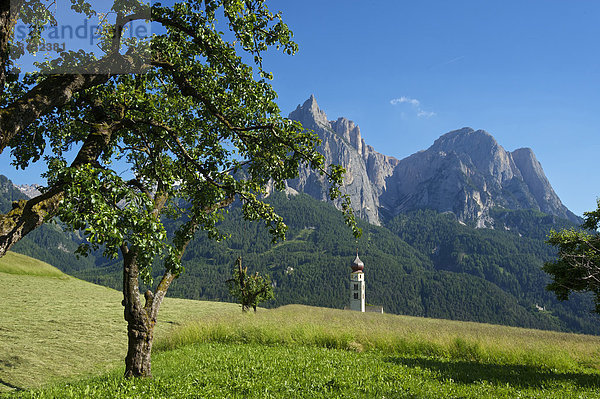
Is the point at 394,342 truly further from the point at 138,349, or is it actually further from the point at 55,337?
the point at 55,337

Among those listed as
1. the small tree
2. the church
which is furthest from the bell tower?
the small tree

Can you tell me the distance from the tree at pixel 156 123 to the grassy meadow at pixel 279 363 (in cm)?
430

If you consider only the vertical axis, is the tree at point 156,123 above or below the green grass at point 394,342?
above

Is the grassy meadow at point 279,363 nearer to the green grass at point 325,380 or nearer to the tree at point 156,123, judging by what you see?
the green grass at point 325,380

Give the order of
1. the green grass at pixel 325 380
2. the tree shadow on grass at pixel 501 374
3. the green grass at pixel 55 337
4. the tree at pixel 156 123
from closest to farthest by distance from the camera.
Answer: the tree at pixel 156 123 < the green grass at pixel 325 380 < the tree shadow on grass at pixel 501 374 < the green grass at pixel 55 337

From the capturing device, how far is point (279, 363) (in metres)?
12.6

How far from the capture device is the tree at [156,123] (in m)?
6.18

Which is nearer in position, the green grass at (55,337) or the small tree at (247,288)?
the green grass at (55,337)

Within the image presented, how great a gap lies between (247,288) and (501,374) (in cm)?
2620

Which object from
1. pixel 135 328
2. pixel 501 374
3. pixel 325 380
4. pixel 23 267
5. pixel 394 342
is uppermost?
pixel 135 328

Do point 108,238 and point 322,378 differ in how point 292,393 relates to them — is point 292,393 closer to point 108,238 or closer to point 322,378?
point 322,378

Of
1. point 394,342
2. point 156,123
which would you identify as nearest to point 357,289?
point 394,342

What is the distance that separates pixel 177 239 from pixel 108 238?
15.8ft

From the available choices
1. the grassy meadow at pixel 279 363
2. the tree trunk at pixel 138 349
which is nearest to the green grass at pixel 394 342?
the grassy meadow at pixel 279 363
